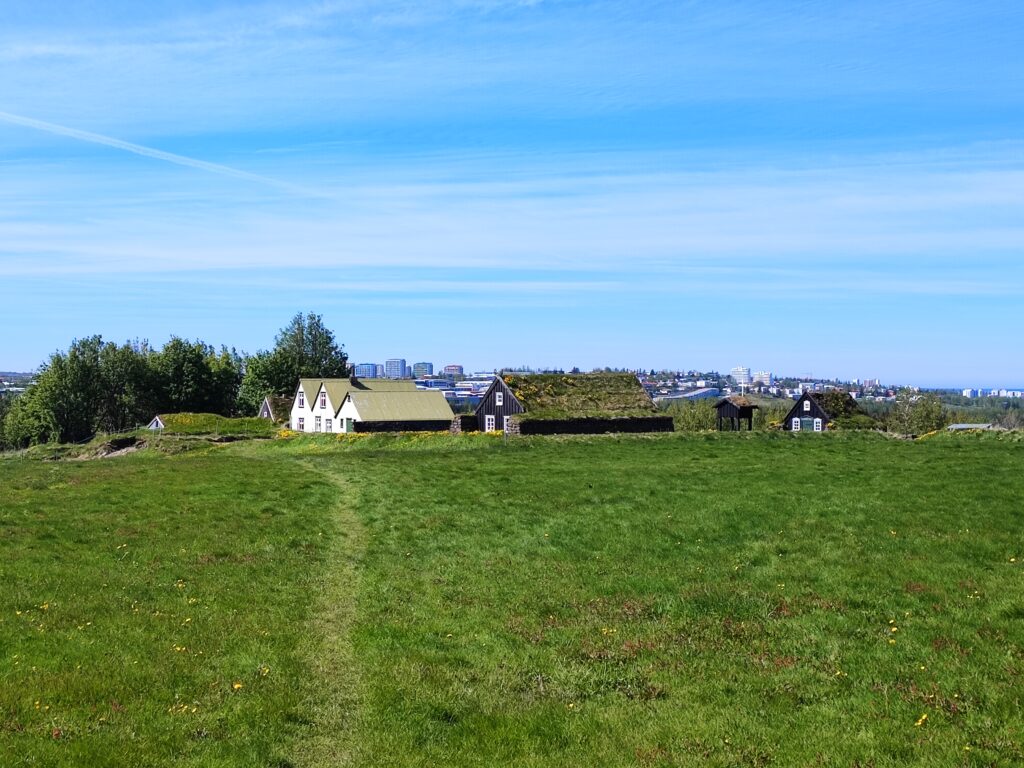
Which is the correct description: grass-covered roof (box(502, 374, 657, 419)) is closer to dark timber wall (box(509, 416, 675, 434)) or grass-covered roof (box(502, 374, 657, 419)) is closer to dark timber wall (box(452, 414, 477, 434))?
dark timber wall (box(509, 416, 675, 434))

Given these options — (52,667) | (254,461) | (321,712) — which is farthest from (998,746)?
(254,461)

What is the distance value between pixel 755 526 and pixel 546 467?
16795 millimetres

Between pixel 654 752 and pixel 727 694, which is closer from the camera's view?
pixel 654 752

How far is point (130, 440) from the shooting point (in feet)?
250

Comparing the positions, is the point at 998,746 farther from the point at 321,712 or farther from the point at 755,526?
the point at 755,526

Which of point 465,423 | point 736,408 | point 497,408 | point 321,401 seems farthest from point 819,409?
point 321,401

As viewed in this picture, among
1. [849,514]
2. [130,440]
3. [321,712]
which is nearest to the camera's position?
[321,712]

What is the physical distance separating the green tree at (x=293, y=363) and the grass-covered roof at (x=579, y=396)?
1769 inches

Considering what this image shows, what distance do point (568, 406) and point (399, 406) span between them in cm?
2122

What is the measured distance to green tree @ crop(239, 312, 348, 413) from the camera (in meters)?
119

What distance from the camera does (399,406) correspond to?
288ft

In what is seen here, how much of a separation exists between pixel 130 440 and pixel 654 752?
2895 inches

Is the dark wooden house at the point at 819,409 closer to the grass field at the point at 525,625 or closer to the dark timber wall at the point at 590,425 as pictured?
the dark timber wall at the point at 590,425

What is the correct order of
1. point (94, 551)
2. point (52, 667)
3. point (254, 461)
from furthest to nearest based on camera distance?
point (254, 461), point (94, 551), point (52, 667)
